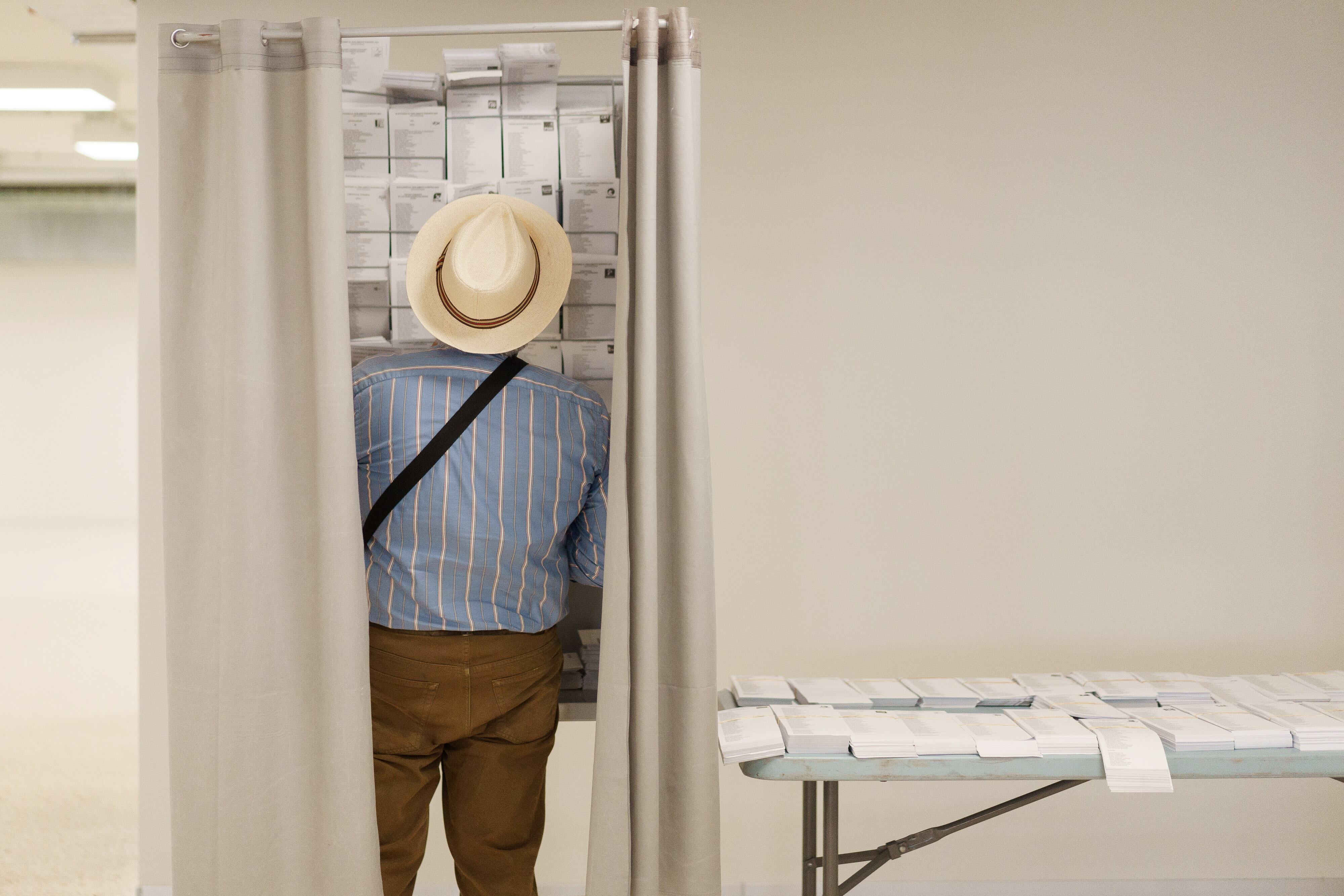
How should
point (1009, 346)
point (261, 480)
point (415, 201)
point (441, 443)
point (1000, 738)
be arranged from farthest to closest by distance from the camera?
point (1009, 346) < point (415, 201) < point (1000, 738) < point (441, 443) < point (261, 480)

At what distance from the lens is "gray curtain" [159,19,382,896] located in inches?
55.2

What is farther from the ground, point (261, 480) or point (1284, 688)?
point (261, 480)

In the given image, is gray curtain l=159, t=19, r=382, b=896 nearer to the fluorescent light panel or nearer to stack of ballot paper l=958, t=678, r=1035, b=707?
stack of ballot paper l=958, t=678, r=1035, b=707

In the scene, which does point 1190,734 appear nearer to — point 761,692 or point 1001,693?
point 1001,693

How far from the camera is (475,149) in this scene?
175cm

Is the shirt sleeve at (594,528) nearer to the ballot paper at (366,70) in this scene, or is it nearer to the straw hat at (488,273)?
the straw hat at (488,273)

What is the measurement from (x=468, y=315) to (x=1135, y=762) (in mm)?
1519

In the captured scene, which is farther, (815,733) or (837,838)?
(837,838)

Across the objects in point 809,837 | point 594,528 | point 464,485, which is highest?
point 464,485

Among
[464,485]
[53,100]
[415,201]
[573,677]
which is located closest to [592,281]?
[415,201]

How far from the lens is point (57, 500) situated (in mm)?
3408

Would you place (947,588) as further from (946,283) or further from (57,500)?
(57,500)

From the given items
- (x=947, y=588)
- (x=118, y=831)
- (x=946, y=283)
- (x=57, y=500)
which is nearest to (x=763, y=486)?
(x=947, y=588)

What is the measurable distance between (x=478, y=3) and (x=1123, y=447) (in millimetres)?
2377
